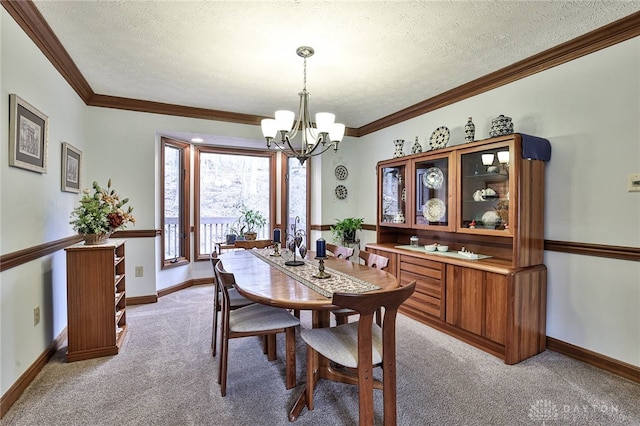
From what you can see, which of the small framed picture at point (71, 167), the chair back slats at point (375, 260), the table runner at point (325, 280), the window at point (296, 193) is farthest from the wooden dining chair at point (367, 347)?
the window at point (296, 193)

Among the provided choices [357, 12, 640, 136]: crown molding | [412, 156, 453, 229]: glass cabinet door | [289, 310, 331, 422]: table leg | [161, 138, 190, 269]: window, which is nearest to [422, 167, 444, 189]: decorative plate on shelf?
[412, 156, 453, 229]: glass cabinet door

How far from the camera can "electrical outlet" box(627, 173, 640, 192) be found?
7.20 ft

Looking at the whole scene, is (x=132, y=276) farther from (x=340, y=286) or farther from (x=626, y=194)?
(x=626, y=194)

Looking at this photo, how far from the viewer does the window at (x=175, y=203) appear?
4402mm

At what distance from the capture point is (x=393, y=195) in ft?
12.9

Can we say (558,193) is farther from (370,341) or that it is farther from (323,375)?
(323,375)

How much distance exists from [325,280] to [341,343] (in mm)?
448

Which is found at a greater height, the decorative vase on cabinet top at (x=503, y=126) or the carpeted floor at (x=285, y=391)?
the decorative vase on cabinet top at (x=503, y=126)

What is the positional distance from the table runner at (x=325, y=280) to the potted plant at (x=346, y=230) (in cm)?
200

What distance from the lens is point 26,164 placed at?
2109 millimetres

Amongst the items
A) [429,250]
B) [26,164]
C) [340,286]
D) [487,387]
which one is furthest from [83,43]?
[487,387]

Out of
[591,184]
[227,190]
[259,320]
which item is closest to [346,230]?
[227,190]

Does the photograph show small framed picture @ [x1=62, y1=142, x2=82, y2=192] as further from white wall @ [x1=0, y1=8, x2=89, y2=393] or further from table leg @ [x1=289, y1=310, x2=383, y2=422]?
table leg @ [x1=289, y1=310, x2=383, y2=422]

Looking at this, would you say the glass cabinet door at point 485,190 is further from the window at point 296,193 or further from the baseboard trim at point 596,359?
the window at point 296,193
